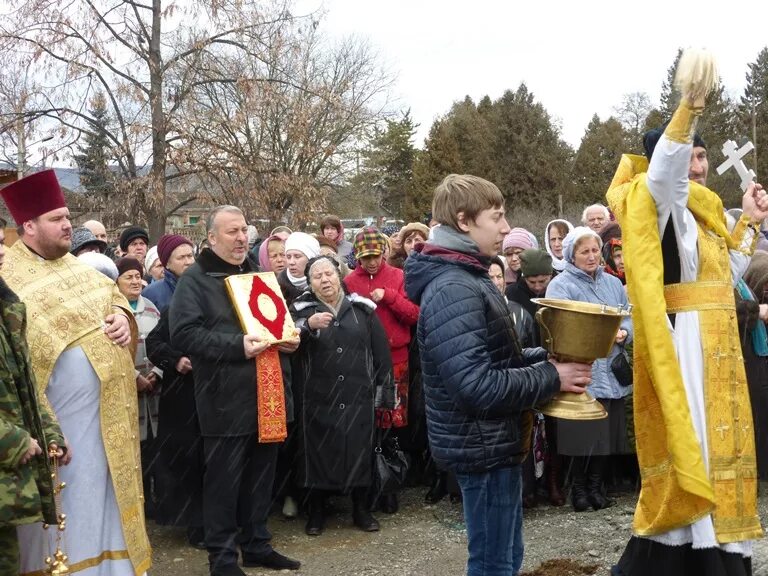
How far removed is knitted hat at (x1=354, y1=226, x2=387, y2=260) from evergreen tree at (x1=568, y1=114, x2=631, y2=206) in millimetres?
36893

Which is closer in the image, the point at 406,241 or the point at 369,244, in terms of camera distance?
the point at 369,244

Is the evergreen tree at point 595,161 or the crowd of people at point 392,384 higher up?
the evergreen tree at point 595,161

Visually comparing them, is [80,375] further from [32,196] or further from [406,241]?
[406,241]

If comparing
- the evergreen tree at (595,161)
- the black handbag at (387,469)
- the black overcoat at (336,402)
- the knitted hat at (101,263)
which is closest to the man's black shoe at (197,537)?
the black overcoat at (336,402)

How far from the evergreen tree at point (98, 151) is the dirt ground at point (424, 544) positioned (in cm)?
824

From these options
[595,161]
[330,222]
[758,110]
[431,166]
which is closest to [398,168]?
[431,166]

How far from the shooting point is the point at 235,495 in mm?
5133

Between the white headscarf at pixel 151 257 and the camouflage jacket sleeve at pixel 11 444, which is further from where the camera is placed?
the white headscarf at pixel 151 257

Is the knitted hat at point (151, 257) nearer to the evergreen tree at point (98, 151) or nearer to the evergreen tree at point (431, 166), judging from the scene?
the evergreen tree at point (98, 151)

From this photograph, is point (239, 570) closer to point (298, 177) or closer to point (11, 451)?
point (11, 451)

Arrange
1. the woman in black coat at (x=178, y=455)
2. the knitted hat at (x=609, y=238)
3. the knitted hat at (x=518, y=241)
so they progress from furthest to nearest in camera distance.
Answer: the knitted hat at (x=518, y=241)
the knitted hat at (x=609, y=238)
the woman in black coat at (x=178, y=455)

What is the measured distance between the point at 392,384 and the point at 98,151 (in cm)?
935

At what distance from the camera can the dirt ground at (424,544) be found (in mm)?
5168

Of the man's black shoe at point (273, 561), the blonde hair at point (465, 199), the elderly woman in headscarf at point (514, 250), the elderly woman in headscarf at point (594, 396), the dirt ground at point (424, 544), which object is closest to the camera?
the blonde hair at point (465, 199)
